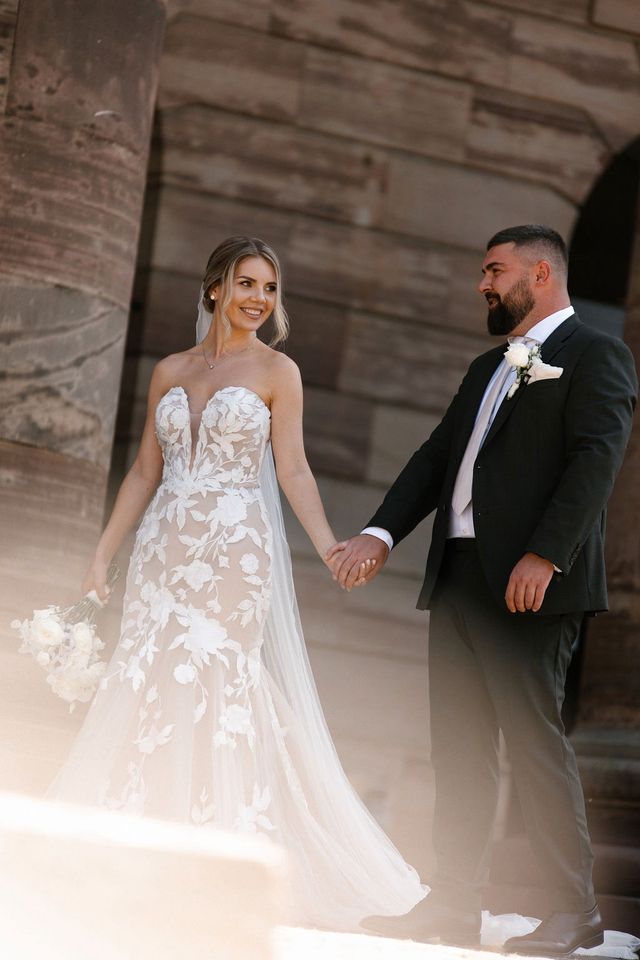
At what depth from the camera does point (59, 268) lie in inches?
245

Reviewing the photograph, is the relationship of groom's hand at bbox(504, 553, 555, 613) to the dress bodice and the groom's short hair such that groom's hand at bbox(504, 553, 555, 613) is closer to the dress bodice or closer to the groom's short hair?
the groom's short hair

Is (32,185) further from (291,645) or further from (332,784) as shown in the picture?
(332,784)

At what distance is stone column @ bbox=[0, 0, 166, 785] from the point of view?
6.09 meters

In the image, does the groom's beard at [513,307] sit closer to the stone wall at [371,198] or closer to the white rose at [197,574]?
the white rose at [197,574]

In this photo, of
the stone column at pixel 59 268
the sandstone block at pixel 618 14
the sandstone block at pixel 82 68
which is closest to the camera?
the stone column at pixel 59 268

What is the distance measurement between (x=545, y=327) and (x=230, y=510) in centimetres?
134

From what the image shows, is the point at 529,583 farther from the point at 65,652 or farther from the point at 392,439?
the point at 392,439

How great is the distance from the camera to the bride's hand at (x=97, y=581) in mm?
5465

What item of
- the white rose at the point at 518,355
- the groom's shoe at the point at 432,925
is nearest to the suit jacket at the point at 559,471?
the white rose at the point at 518,355

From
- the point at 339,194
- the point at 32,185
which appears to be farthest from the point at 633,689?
the point at 32,185

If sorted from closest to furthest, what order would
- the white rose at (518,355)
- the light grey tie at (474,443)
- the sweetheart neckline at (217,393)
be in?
the white rose at (518,355) → the light grey tie at (474,443) → the sweetheart neckline at (217,393)

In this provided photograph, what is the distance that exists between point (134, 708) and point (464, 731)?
120cm

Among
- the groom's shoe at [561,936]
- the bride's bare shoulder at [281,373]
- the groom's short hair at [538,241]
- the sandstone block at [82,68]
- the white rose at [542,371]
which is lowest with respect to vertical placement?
the groom's shoe at [561,936]

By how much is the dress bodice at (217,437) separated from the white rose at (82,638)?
635 mm
